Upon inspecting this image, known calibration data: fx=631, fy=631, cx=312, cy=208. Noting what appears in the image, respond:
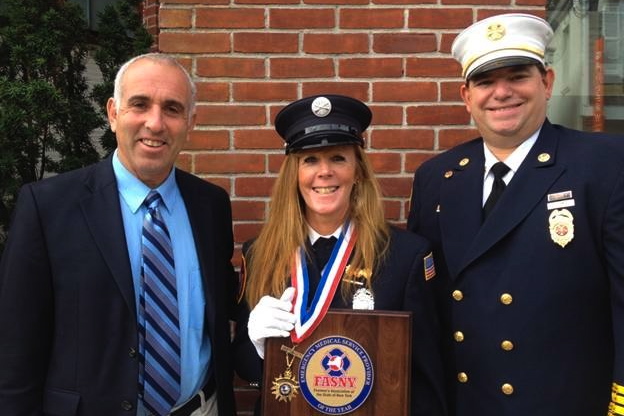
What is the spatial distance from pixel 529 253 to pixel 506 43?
0.69 metres

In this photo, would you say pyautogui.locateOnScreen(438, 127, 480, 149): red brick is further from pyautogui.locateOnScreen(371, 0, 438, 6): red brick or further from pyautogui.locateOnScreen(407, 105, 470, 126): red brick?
pyautogui.locateOnScreen(371, 0, 438, 6): red brick

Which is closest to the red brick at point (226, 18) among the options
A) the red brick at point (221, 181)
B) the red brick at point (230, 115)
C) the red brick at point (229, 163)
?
the red brick at point (230, 115)

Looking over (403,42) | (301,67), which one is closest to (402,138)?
(403,42)

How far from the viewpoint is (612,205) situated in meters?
1.92

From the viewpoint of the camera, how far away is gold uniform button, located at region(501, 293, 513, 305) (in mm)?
1977

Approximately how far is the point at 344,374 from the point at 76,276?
0.89 m

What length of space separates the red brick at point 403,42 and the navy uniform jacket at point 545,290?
3.13ft

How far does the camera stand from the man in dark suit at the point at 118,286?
6.42 feet

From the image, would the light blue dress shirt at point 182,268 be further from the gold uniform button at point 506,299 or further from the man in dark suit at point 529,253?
the gold uniform button at point 506,299

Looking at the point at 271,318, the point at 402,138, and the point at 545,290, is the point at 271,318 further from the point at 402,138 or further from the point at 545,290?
the point at 402,138

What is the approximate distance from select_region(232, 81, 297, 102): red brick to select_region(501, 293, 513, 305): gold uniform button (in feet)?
4.51

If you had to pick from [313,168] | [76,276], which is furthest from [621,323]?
[76,276]

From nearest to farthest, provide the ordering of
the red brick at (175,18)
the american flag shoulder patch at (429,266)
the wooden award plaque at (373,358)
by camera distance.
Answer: the wooden award plaque at (373,358), the american flag shoulder patch at (429,266), the red brick at (175,18)

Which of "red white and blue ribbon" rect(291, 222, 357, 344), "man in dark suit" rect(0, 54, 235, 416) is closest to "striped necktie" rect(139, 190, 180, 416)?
"man in dark suit" rect(0, 54, 235, 416)
